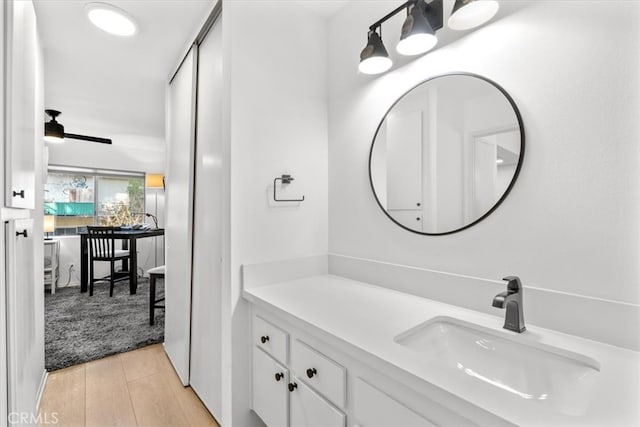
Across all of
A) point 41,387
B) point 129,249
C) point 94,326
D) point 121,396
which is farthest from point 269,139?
point 129,249

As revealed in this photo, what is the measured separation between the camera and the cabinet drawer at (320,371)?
97 centimetres

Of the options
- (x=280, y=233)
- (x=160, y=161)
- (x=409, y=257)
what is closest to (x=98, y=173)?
(x=160, y=161)

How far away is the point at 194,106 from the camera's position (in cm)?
201

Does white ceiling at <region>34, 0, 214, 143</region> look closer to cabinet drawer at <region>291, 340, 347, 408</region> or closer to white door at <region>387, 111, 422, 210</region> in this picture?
white door at <region>387, 111, 422, 210</region>

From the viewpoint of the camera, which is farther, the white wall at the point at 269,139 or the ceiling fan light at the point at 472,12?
the white wall at the point at 269,139

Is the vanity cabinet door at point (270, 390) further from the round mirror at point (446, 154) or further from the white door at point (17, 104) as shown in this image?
the white door at point (17, 104)

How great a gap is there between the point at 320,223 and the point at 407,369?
1.18 metres

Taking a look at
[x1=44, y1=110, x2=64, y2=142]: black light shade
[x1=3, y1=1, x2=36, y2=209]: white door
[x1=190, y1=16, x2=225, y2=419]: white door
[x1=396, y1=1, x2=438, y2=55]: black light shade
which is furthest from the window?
[x1=396, y1=1, x2=438, y2=55]: black light shade

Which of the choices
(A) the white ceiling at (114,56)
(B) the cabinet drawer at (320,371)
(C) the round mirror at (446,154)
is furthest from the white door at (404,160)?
(A) the white ceiling at (114,56)

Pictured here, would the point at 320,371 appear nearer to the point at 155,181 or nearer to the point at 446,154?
the point at 446,154

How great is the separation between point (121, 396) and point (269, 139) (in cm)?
193

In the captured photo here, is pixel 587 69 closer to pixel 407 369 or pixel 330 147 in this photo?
pixel 407 369

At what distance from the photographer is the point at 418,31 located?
114 cm

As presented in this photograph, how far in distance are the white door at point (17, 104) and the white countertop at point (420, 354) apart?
0.95 metres
